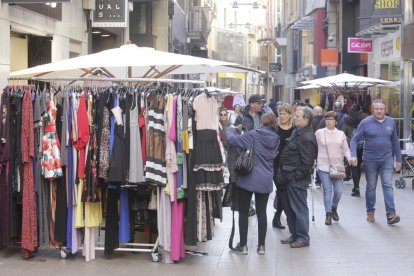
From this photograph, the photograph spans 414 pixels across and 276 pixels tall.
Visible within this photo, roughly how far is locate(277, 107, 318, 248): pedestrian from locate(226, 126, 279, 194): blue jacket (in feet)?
1.97

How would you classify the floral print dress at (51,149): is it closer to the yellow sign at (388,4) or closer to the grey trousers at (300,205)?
the grey trousers at (300,205)

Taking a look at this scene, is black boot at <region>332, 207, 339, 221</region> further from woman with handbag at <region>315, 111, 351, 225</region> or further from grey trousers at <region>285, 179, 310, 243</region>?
grey trousers at <region>285, 179, 310, 243</region>

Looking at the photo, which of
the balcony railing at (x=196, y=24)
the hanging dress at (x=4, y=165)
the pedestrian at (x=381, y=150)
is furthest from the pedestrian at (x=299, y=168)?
the balcony railing at (x=196, y=24)

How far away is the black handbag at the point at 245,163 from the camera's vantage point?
841 cm

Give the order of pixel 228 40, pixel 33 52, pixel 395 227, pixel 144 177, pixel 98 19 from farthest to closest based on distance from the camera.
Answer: pixel 228 40 → pixel 98 19 → pixel 33 52 → pixel 395 227 → pixel 144 177

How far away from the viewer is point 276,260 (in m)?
8.52

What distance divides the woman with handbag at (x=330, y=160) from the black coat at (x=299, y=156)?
1.56 metres

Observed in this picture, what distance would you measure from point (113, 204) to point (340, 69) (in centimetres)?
2421

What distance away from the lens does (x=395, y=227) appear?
416 inches

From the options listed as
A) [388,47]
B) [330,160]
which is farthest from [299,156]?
[388,47]

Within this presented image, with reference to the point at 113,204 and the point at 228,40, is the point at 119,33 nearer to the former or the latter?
the point at 113,204

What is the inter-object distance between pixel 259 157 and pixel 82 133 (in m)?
2.08

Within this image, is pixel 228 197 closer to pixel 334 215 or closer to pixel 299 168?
pixel 299 168

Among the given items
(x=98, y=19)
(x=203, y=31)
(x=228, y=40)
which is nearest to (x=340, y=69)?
(x=203, y=31)
